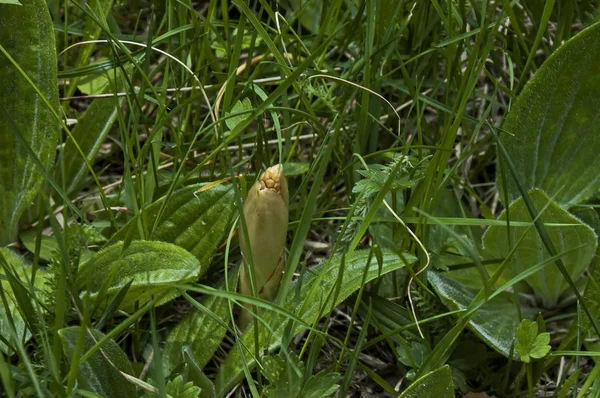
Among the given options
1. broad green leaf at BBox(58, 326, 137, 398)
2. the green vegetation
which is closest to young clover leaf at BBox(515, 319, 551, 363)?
the green vegetation

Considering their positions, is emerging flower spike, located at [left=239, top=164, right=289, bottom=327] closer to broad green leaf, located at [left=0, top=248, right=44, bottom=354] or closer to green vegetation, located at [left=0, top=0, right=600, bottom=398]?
green vegetation, located at [left=0, top=0, right=600, bottom=398]

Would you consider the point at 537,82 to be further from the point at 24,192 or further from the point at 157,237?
the point at 24,192

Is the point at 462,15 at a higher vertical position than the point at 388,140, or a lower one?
higher

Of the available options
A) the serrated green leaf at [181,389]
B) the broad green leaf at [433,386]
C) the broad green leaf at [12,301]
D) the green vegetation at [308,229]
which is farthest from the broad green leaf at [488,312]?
the broad green leaf at [12,301]

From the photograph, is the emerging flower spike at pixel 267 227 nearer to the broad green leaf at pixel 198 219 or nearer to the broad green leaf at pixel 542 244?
the broad green leaf at pixel 198 219

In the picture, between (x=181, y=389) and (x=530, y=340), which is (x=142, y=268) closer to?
(x=181, y=389)

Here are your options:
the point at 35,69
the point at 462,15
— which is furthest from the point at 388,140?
the point at 35,69
